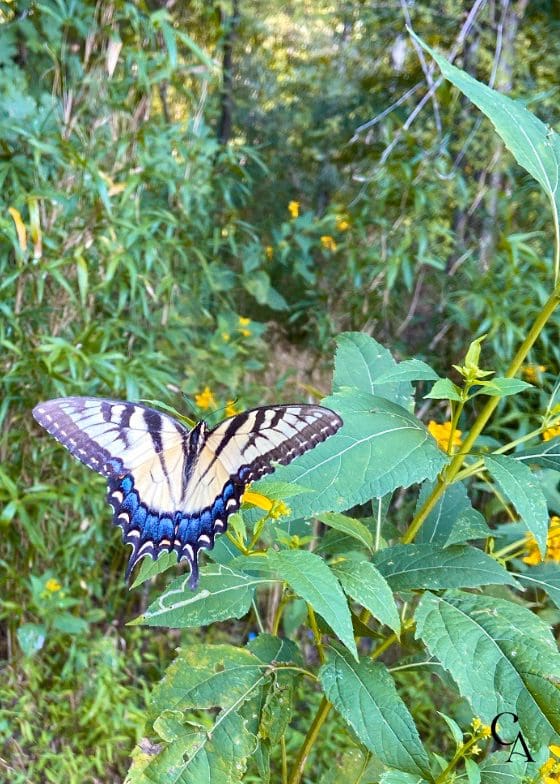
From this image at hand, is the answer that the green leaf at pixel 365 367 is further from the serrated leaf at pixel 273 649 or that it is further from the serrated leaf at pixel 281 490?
the serrated leaf at pixel 273 649

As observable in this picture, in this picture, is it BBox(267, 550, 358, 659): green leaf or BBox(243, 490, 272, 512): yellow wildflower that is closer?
BBox(267, 550, 358, 659): green leaf

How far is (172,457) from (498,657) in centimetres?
53

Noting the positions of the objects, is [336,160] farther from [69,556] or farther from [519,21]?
[69,556]

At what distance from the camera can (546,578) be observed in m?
0.75

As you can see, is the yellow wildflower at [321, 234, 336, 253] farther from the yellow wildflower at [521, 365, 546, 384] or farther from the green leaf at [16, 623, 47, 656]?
the green leaf at [16, 623, 47, 656]

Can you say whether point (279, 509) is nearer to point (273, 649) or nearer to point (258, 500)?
point (258, 500)

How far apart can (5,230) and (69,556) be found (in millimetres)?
1032

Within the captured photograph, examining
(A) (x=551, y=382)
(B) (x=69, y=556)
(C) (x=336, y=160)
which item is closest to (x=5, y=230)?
(B) (x=69, y=556)

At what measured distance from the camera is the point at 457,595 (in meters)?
0.67

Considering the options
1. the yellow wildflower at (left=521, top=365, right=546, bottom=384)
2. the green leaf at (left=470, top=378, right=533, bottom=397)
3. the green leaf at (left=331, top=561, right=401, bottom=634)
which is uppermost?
the green leaf at (left=470, top=378, right=533, bottom=397)

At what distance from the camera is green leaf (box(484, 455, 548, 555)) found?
0.59 m

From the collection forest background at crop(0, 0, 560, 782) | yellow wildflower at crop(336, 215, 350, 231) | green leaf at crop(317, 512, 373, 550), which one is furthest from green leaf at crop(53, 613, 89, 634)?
yellow wildflower at crop(336, 215, 350, 231)

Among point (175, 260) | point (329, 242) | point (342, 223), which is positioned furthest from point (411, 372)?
point (329, 242)

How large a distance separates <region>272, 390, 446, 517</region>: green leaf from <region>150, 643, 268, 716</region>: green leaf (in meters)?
0.21
